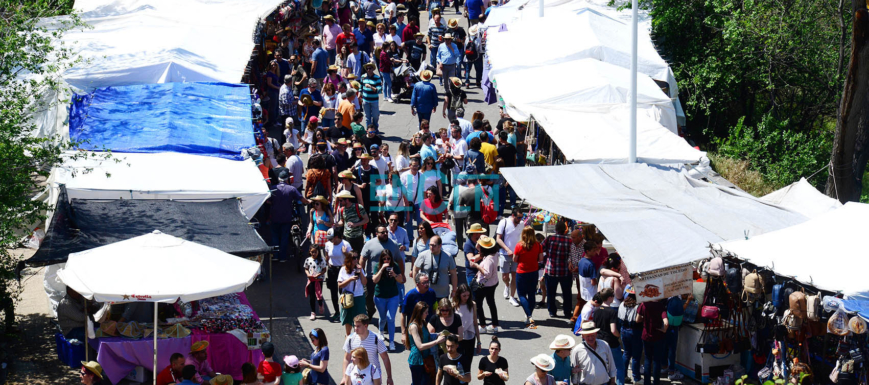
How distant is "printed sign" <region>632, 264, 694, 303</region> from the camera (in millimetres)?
10664

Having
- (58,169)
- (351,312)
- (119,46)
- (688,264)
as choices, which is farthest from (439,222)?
(119,46)

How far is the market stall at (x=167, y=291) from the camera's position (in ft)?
31.3

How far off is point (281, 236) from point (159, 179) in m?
2.44

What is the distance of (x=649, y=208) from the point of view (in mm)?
12125

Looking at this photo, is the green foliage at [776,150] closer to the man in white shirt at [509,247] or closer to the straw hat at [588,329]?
the man in white shirt at [509,247]

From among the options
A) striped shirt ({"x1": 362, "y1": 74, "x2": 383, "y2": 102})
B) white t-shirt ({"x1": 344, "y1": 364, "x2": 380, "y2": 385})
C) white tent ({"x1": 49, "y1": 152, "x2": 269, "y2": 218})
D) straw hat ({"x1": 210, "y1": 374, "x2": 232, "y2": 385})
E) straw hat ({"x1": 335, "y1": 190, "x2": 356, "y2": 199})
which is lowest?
straw hat ({"x1": 210, "y1": 374, "x2": 232, "y2": 385})

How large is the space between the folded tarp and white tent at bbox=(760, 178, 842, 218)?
7.42 metres

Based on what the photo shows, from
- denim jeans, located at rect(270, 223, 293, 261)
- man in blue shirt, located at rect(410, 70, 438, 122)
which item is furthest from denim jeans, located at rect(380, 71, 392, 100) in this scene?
denim jeans, located at rect(270, 223, 293, 261)

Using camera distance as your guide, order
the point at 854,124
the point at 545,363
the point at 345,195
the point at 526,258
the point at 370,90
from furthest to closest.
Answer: the point at 370,90 < the point at 854,124 < the point at 345,195 < the point at 526,258 < the point at 545,363

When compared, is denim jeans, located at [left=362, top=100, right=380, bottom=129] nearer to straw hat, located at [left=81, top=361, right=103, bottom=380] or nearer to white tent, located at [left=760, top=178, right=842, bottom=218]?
white tent, located at [left=760, top=178, right=842, bottom=218]

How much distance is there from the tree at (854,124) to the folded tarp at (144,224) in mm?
12110

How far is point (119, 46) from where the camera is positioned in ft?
55.4

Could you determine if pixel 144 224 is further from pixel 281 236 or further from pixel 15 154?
pixel 281 236

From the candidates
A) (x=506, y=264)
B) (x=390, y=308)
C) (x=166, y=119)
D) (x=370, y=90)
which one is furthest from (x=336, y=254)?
(x=370, y=90)
